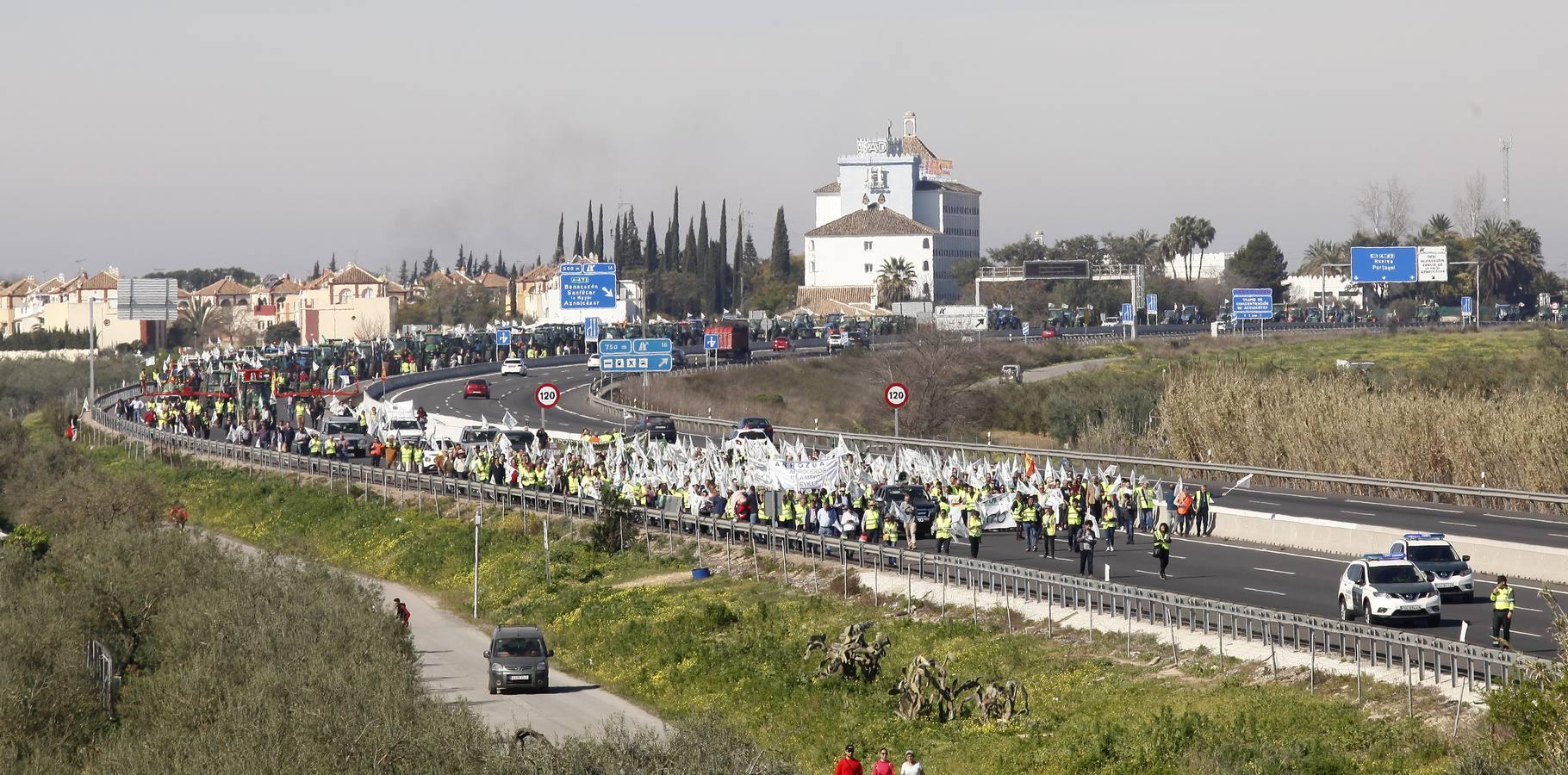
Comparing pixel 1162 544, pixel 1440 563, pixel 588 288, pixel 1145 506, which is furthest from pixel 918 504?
pixel 588 288

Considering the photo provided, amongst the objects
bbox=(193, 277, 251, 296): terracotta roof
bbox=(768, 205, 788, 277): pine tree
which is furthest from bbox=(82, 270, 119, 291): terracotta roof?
bbox=(768, 205, 788, 277): pine tree

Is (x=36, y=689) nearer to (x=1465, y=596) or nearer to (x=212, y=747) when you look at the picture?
(x=212, y=747)

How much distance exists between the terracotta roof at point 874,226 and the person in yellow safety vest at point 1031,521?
5403 inches

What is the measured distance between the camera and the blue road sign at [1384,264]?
115m

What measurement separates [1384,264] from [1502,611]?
9575cm

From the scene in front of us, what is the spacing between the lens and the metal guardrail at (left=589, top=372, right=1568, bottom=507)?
4209 cm

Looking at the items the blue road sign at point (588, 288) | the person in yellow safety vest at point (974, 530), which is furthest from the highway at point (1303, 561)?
the blue road sign at point (588, 288)

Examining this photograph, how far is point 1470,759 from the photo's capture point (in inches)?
704

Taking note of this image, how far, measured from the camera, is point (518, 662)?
31125mm

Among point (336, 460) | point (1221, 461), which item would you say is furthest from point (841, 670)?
point (336, 460)

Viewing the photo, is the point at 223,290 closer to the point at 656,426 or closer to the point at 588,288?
the point at 588,288

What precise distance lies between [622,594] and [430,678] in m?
6.77

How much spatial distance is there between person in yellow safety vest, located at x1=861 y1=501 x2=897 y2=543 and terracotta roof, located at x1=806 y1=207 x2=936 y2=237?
137630mm

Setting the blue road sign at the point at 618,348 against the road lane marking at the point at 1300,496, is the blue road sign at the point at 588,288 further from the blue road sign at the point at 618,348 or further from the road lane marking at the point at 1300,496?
the road lane marking at the point at 1300,496
